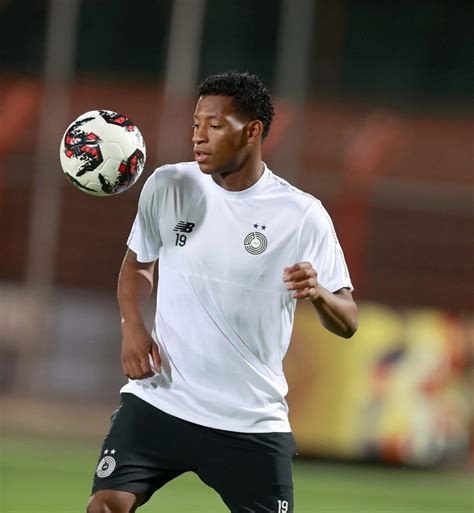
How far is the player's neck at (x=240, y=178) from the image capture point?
530 cm

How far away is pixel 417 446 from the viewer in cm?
1355

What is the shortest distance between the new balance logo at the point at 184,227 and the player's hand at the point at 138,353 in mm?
423

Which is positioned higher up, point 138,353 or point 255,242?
point 255,242

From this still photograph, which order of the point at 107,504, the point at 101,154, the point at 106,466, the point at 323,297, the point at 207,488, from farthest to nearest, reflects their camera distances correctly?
the point at 207,488, the point at 101,154, the point at 106,466, the point at 107,504, the point at 323,297

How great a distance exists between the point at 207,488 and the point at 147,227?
5961mm

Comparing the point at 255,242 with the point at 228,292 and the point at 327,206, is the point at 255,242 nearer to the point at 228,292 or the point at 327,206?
the point at 228,292

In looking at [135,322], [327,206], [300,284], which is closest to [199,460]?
[135,322]

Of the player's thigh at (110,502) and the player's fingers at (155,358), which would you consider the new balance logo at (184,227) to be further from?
the player's thigh at (110,502)

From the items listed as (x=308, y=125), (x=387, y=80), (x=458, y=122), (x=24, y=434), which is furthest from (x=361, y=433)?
(x=387, y=80)

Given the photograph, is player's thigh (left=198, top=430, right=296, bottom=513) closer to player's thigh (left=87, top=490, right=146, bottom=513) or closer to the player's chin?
player's thigh (left=87, top=490, right=146, bottom=513)

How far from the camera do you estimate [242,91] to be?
17.2 ft

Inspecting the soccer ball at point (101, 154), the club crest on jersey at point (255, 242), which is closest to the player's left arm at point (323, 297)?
the club crest on jersey at point (255, 242)

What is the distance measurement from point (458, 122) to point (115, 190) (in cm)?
1666

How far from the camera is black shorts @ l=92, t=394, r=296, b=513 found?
201 inches
